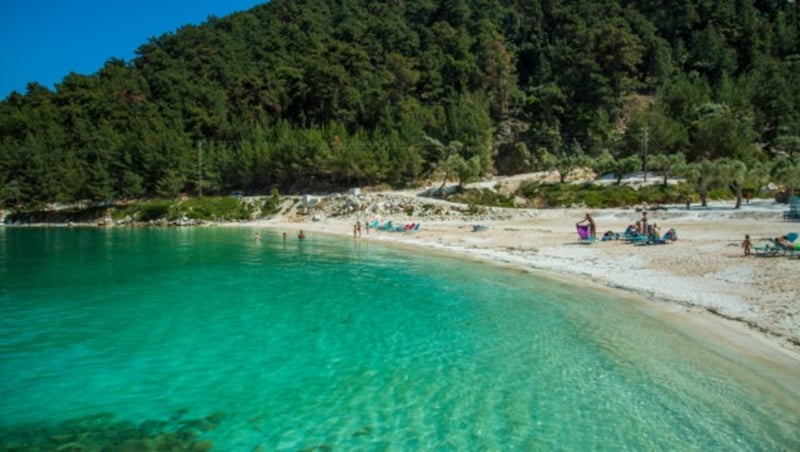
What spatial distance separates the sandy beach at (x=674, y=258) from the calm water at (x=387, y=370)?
1883 millimetres

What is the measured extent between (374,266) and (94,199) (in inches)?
2635

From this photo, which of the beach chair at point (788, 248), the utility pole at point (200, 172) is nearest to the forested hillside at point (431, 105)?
the utility pole at point (200, 172)

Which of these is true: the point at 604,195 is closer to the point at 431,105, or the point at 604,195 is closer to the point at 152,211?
the point at 431,105

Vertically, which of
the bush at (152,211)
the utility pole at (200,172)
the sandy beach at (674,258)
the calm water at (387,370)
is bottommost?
the calm water at (387,370)

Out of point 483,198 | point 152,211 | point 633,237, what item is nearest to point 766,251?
point 633,237

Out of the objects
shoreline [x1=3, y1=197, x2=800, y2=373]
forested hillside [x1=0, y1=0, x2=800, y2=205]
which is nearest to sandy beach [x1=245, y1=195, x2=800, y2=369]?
shoreline [x1=3, y1=197, x2=800, y2=373]

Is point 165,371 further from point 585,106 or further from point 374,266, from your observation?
point 585,106

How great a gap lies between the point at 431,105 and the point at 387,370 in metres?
79.7

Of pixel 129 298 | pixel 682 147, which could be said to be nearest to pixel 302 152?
pixel 129 298

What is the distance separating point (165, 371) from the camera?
1059cm

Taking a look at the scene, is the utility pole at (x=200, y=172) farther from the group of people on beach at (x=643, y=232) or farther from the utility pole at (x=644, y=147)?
the utility pole at (x=644, y=147)

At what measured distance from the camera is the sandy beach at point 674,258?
43.9 feet

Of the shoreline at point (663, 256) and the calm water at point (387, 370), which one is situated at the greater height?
the shoreline at point (663, 256)

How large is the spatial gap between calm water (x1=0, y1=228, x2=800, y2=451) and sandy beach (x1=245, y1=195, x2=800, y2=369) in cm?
188
